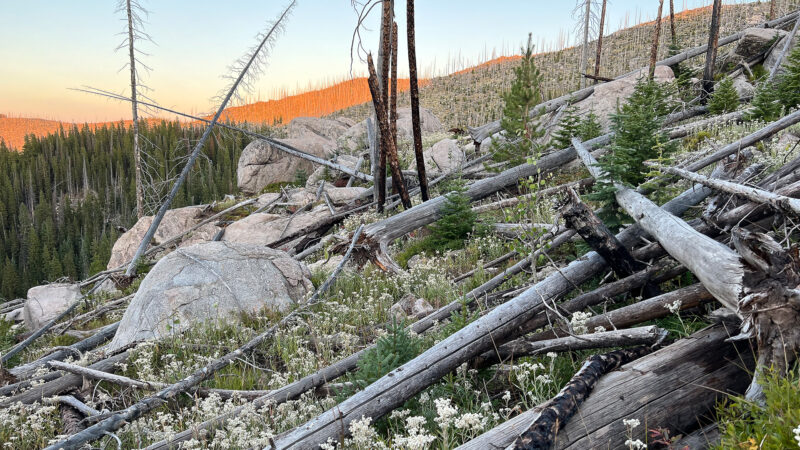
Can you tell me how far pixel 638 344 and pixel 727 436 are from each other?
0.98 metres

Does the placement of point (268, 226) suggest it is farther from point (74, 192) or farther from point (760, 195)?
point (74, 192)

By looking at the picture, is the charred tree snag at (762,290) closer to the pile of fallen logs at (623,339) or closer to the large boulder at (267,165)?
the pile of fallen logs at (623,339)

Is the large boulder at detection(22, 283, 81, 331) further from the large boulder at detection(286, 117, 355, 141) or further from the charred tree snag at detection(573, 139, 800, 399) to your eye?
the large boulder at detection(286, 117, 355, 141)

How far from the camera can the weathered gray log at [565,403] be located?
2.45 metres

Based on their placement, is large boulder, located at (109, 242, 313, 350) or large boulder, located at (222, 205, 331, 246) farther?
large boulder, located at (222, 205, 331, 246)

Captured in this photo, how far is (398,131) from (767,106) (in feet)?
59.7

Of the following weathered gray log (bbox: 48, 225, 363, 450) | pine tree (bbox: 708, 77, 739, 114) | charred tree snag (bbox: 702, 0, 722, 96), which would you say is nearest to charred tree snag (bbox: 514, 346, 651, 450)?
weathered gray log (bbox: 48, 225, 363, 450)

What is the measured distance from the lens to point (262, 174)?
968 inches

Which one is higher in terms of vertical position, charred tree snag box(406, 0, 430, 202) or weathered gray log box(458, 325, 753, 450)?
charred tree snag box(406, 0, 430, 202)

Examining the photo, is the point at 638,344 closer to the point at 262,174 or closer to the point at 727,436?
the point at 727,436

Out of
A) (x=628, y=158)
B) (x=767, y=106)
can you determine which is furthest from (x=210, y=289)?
(x=767, y=106)

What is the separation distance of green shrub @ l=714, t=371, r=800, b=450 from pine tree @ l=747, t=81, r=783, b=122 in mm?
9820

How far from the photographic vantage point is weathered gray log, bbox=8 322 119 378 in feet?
19.8

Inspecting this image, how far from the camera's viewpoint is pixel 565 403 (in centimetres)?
264
